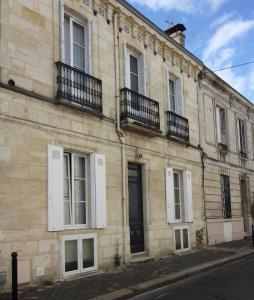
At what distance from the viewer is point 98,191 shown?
9758 millimetres

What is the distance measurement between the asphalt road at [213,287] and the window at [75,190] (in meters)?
2.31

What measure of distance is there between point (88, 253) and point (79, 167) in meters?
1.90

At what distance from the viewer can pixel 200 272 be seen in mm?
9914

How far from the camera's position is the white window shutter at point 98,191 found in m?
9.63

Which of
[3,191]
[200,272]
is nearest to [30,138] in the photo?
[3,191]

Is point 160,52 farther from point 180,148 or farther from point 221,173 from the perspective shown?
point 221,173

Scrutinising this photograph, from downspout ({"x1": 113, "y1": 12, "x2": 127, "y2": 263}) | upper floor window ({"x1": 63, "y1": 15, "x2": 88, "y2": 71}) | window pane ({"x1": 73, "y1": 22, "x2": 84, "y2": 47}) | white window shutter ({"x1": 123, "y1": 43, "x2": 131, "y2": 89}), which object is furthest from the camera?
white window shutter ({"x1": 123, "y1": 43, "x2": 131, "y2": 89})

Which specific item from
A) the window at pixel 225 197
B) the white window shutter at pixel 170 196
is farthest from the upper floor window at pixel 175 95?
the window at pixel 225 197

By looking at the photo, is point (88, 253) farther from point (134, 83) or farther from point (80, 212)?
point (134, 83)

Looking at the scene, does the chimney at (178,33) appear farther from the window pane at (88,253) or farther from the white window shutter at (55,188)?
the window pane at (88,253)

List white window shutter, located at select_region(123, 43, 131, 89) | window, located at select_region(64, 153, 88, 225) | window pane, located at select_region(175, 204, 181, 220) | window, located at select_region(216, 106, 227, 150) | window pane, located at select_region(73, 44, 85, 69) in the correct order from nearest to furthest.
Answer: window, located at select_region(64, 153, 88, 225), window pane, located at select_region(73, 44, 85, 69), white window shutter, located at select_region(123, 43, 131, 89), window pane, located at select_region(175, 204, 181, 220), window, located at select_region(216, 106, 227, 150)

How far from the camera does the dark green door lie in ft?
37.0

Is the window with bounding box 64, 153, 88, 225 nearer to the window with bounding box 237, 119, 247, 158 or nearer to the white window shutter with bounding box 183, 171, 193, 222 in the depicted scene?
the white window shutter with bounding box 183, 171, 193, 222

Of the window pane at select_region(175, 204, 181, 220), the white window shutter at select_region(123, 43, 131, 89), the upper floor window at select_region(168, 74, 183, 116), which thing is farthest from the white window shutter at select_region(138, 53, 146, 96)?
the window pane at select_region(175, 204, 181, 220)
